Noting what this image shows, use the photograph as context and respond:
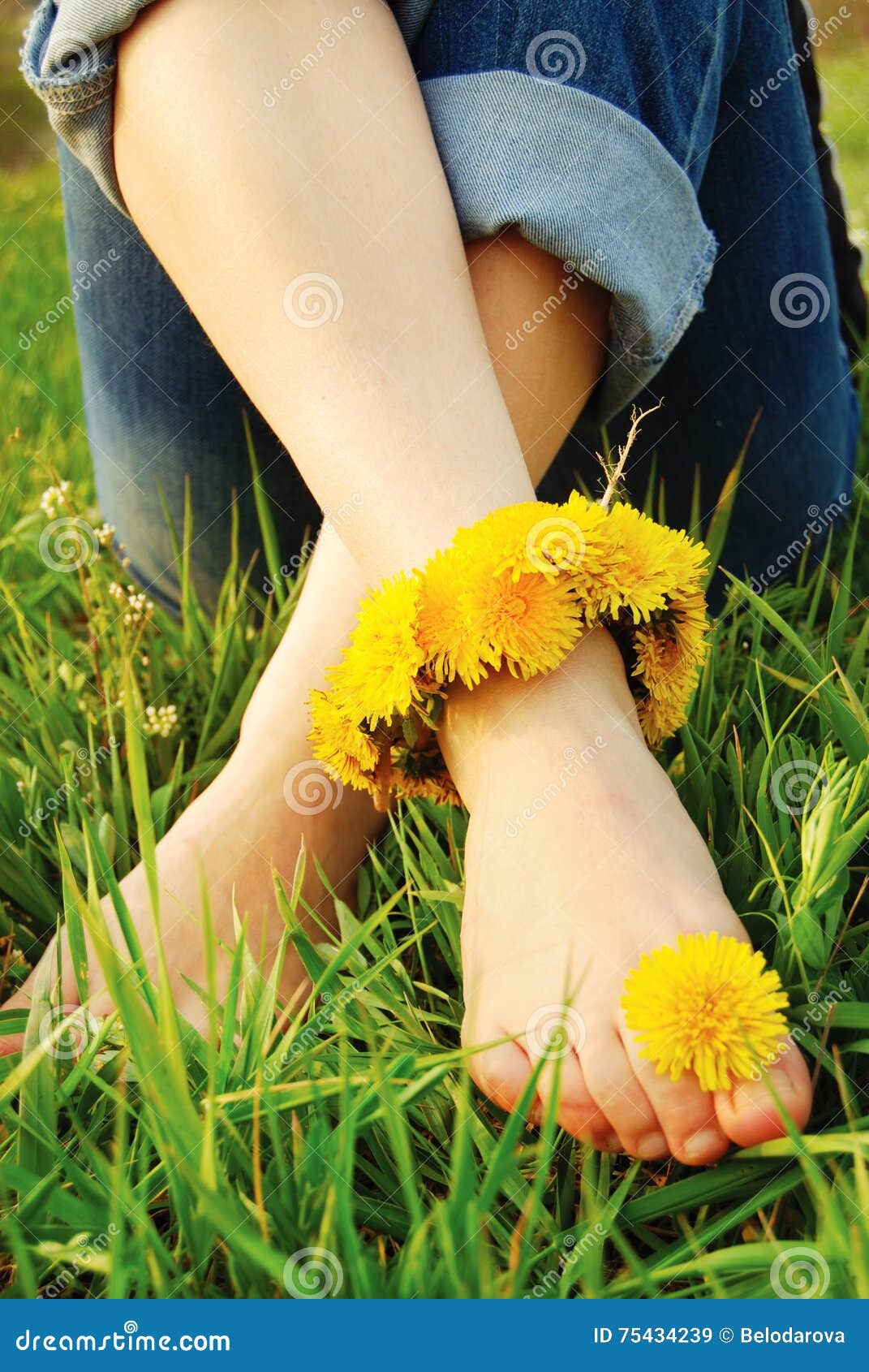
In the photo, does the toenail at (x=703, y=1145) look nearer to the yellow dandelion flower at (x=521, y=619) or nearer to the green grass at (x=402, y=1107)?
the green grass at (x=402, y=1107)

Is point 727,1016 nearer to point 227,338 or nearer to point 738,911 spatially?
point 738,911

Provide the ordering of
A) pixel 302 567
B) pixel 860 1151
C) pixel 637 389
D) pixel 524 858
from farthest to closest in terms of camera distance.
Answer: pixel 302 567 → pixel 637 389 → pixel 524 858 → pixel 860 1151

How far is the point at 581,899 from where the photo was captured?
722mm

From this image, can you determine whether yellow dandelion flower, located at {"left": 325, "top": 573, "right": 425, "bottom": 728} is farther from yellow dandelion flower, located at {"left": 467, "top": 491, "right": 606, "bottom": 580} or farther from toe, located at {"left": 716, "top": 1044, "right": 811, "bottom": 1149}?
toe, located at {"left": 716, "top": 1044, "right": 811, "bottom": 1149}

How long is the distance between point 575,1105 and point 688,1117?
2.7 inches

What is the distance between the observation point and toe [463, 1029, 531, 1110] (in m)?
0.68

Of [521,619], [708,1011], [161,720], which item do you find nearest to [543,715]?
[521,619]

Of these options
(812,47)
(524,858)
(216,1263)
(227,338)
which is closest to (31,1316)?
(216,1263)

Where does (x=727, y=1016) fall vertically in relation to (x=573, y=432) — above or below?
below

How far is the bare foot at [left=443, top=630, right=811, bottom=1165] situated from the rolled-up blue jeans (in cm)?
30

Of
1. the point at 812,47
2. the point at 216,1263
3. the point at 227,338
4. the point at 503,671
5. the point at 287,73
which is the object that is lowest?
the point at 216,1263

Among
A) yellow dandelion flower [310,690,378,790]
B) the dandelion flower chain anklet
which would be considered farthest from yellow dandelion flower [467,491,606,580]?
yellow dandelion flower [310,690,378,790]

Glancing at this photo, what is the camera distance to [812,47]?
4.16 feet

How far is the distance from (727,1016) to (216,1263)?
32 centimetres
